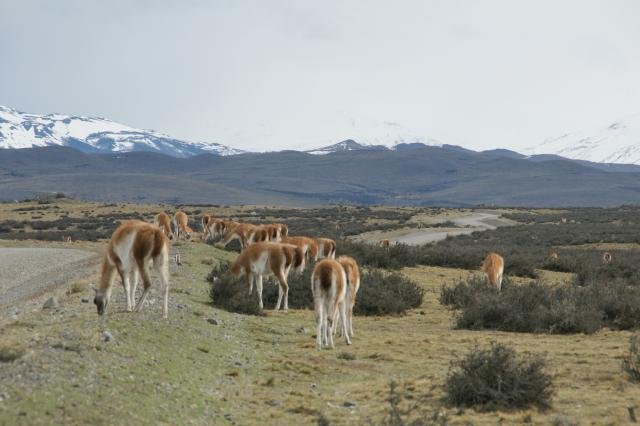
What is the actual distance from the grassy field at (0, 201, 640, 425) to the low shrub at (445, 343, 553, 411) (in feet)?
0.67

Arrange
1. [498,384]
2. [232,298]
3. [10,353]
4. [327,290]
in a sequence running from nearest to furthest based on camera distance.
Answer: [10,353] < [498,384] < [327,290] < [232,298]

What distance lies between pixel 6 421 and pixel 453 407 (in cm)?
528

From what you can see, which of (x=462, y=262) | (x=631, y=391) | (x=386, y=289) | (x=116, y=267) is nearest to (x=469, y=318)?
(x=386, y=289)

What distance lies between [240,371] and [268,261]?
213 inches

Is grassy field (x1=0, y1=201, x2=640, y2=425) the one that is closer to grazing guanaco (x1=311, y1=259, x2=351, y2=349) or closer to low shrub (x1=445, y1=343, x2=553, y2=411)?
low shrub (x1=445, y1=343, x2=553, y2=411)

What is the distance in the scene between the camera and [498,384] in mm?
9625

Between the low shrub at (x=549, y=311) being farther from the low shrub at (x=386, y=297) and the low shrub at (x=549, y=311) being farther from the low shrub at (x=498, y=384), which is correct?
the low shrub at (x=498, y=384)

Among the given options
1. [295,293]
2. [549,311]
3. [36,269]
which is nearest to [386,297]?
[295,293]

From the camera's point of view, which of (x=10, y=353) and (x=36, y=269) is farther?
(x=36, y=269)

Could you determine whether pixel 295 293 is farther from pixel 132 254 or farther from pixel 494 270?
pixel 132 254

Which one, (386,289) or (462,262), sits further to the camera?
(462,262)

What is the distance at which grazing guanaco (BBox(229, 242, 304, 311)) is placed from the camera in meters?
16.1

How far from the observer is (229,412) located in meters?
8.93

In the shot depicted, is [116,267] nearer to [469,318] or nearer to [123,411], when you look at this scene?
[123,411]
